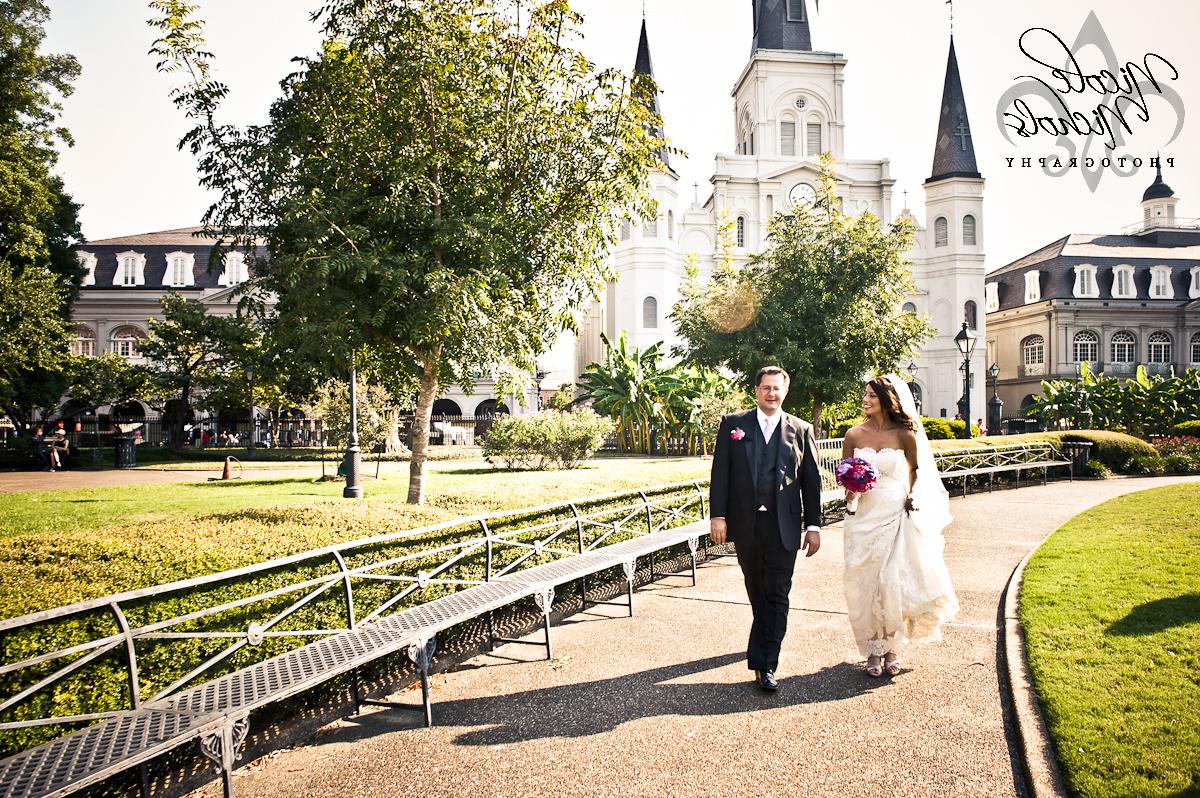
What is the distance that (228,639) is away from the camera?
15.3 feet

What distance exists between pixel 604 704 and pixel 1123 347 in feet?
225

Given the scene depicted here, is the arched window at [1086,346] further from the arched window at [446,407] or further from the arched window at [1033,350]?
the arched window at [446,407]

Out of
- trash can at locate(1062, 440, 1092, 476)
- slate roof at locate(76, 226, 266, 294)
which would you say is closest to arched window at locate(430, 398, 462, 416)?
slate roof at locate(76, 226, 266, 294)

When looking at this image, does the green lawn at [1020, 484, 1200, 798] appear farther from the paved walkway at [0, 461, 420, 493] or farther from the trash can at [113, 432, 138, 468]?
the trash can at [113, 432, 138, 468]

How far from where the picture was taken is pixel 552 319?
9531 mm

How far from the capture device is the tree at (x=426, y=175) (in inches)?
298

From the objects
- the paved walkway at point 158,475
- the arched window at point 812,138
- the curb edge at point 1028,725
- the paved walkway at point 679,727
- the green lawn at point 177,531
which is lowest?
the paved walkway at point 679,727

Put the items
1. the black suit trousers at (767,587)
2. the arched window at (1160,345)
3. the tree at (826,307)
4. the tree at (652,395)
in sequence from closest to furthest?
the black suit trousers at (767,587) < the tree at (826,307) < the tree at (652,395) < the arched window at (1160,345)

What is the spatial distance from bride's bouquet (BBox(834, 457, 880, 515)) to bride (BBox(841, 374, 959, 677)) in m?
0.15

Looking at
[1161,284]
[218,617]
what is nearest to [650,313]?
[1161,284]

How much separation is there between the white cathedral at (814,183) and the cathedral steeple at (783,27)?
7 centimetres

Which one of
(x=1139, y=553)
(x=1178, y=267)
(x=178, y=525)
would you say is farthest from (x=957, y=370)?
(x=178, y=525)

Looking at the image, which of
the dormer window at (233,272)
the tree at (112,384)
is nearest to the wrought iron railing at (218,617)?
the tree at (112,384)

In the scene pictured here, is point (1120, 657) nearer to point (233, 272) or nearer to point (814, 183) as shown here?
point (814, 183)
